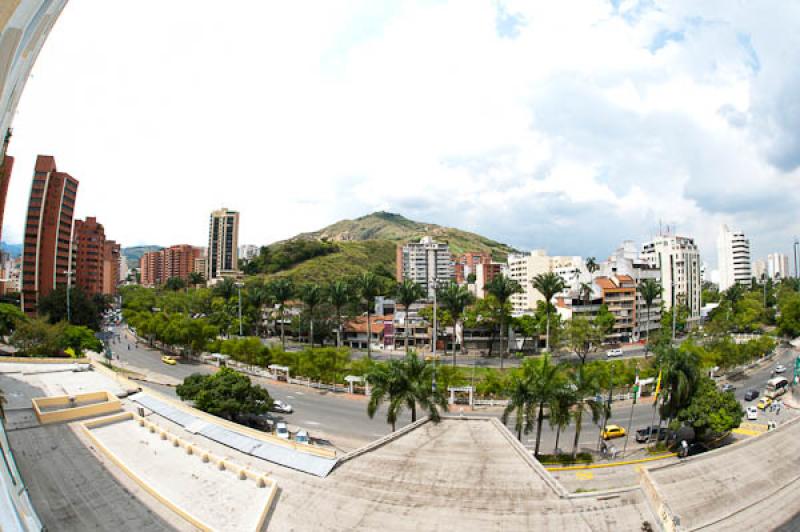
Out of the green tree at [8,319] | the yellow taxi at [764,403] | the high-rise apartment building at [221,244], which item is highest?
the high-rise apartment building at [221,244]

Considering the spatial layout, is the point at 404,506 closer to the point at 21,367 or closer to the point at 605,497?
the point at 605,497

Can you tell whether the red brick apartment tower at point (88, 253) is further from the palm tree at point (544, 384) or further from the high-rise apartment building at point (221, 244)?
the palm tree at point (544, 384)

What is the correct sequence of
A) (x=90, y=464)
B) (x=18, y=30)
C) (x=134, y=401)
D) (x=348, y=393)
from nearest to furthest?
(x=18, y=30) < (x=90, y=464) < (x=134, y=401) < (x=348, y=393)

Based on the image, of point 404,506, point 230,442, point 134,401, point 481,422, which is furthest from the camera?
point 134,401

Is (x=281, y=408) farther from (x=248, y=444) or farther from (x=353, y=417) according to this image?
(x=248, y=444)

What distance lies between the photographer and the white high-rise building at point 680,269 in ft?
281

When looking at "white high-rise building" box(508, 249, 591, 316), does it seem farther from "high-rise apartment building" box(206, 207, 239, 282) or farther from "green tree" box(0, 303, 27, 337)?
"high-rise apartment building" box(206, 207, 239, 282)

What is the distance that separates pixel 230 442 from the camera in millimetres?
16016

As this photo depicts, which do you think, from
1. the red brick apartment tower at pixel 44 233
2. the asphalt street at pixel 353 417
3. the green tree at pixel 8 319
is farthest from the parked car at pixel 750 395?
the red brick apartment tower at pixel 44 233

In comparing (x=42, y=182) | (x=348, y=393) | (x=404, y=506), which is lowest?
(x=348, y=393)

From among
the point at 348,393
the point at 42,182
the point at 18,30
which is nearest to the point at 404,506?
the point at 18,30

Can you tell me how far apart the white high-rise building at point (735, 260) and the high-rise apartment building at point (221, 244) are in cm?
16456

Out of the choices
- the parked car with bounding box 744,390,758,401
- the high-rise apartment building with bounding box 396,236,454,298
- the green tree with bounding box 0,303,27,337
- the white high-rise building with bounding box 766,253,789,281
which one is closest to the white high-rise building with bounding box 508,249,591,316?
the high-rise apartment building with bounding box 396,236,454,298

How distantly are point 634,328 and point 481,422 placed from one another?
204ft
